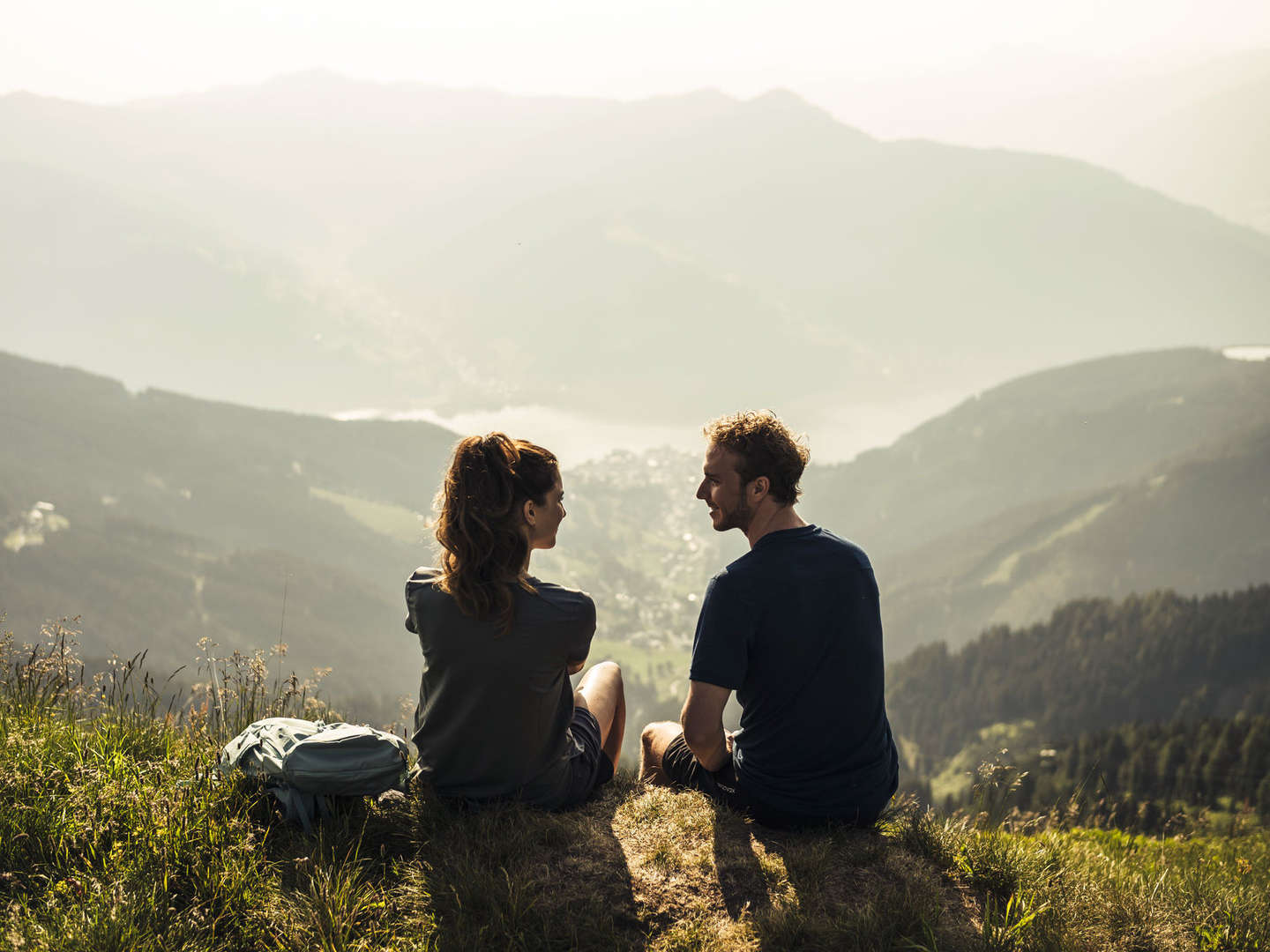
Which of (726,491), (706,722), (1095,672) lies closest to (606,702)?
(706,722)

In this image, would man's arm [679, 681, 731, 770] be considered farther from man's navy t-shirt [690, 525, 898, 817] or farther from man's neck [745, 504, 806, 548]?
man's neck [745, 504, 806, 548]

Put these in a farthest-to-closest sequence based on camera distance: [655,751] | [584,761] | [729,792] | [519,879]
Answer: [655,751], [584,761], [729,792], [519,879]

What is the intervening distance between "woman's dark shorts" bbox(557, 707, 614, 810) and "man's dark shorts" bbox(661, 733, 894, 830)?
1.59 ft

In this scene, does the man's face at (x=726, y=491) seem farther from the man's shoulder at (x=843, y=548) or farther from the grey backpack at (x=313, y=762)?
the grey backpack at (x=313, y=762)

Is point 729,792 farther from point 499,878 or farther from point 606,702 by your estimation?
point 499,878

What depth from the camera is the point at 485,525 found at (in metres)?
4.72

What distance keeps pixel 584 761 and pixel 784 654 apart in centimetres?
179

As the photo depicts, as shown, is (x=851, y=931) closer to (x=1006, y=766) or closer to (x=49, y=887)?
(x=1006, y=766)

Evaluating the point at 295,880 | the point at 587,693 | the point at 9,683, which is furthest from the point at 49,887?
the point at 587,693

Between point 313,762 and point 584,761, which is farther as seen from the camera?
point 584,761

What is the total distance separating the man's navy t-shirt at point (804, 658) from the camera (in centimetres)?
466

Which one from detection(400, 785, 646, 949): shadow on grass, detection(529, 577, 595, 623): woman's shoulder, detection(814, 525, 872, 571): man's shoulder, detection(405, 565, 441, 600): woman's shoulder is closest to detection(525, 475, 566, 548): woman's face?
detection(529, 577, 595, 623): woman's shoulder

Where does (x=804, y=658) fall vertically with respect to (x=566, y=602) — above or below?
below

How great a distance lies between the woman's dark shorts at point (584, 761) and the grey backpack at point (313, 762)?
1.08 meters
